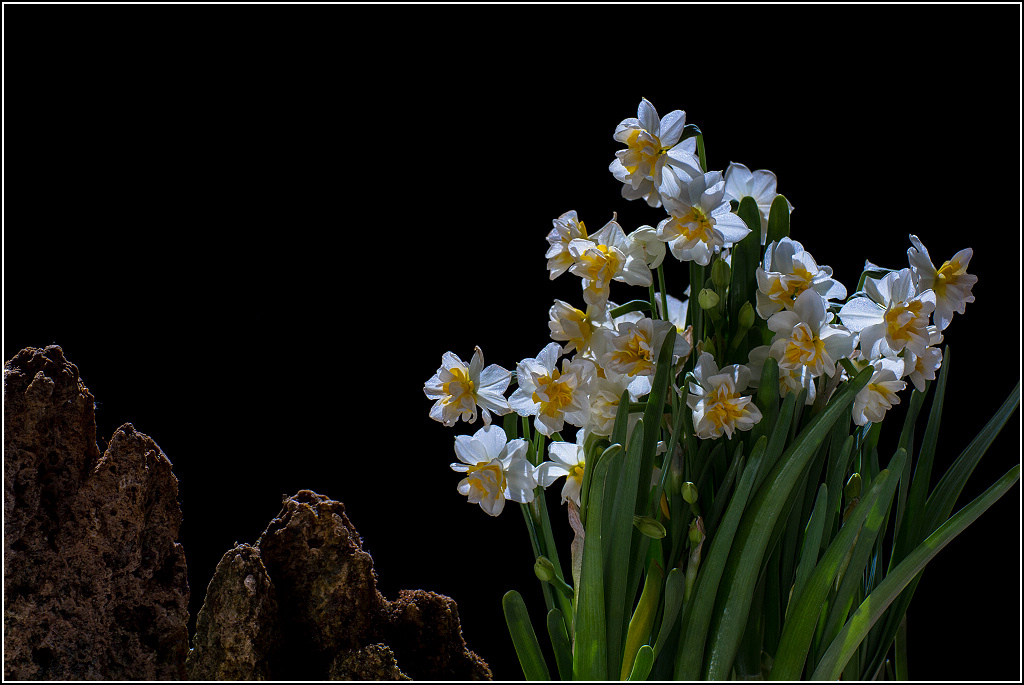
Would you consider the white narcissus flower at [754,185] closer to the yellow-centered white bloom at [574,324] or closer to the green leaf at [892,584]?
the yellow-centered white bloom at [574,324]

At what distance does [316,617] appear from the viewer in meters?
1.20

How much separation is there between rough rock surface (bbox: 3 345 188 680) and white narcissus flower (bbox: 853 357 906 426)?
0.87 m

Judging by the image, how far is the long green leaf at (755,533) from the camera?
0.99 meters

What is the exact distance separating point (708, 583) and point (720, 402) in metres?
0.20

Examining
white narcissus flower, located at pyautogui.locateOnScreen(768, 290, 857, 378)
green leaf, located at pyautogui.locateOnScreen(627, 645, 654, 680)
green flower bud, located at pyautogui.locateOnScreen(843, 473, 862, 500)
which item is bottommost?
green leaf, located at pyautogui.locateOnScreen(627, 645, 654, 680)

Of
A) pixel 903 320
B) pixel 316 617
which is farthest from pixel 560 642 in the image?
pixel 903 320

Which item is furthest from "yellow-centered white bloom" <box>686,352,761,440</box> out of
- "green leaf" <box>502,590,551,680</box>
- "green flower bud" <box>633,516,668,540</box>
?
"green leaf" <box>502,590,551,680</box>

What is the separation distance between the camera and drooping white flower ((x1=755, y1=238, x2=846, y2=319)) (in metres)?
1.00

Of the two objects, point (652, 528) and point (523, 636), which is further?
point (523, 636)

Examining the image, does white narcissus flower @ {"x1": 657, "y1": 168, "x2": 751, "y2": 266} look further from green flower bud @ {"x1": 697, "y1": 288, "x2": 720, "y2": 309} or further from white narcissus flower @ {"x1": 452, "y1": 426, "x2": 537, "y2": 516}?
white narcissus flower @ {"x1": 452, "y1": 426, "x2": 537, "y2": 516}

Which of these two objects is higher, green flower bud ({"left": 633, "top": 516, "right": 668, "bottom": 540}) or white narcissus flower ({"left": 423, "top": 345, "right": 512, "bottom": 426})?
white narcissus flower ({"left": 423, "top": 345, "right": 512, "bottom": 426})

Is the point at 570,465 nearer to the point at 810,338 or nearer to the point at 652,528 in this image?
the point at 652,528

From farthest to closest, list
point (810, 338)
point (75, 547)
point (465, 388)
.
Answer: point (75, 547)
point (465, 388)
point (810, 338)

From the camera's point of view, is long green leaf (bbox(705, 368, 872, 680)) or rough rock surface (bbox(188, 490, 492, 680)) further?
rough rock surface (bbox(188, 490, 492, 680))
